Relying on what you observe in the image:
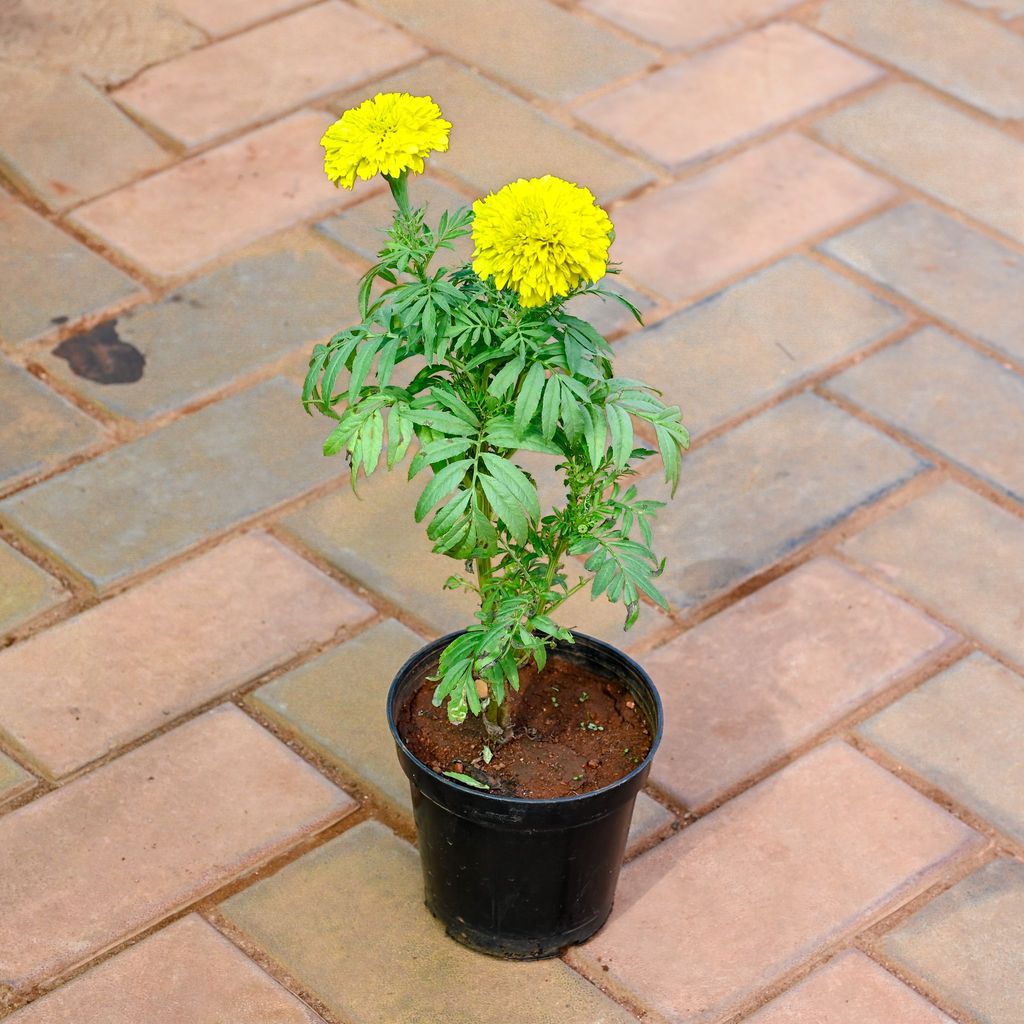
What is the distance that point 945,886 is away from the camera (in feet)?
8.09

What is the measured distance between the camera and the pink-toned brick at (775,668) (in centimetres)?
264

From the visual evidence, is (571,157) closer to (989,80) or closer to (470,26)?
(470,26)

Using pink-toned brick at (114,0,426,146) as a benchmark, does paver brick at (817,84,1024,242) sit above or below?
above

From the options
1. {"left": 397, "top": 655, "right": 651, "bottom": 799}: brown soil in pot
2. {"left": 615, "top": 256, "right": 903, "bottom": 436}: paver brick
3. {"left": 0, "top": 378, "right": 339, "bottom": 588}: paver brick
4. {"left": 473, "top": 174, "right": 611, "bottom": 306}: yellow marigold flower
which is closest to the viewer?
{"left": 473, "top": 174, "right": 611, "bottom": 306}: yellow marigold flower

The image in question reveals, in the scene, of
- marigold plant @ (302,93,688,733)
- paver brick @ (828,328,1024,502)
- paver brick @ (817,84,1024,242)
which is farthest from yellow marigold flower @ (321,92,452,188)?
paver brick @ (817,84,1024,242)

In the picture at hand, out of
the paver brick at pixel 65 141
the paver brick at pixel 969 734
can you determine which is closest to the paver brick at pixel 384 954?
the paver brick at pixel 969 734

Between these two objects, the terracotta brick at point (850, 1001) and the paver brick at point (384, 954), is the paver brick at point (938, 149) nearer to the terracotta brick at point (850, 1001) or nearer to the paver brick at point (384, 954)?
the terracotta brick at point (850, 1001)

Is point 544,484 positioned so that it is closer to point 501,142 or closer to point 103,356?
point 103,356

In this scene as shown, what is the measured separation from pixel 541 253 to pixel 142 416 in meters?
1.64

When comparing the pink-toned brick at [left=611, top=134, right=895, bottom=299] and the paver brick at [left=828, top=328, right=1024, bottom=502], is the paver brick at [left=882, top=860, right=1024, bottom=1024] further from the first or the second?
the pink-toned brick at [left=611, top=134, right=895, bottom=299]

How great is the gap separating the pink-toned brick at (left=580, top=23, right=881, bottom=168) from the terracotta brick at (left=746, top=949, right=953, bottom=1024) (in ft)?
7.22

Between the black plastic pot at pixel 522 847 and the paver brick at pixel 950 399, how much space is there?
1.22 m

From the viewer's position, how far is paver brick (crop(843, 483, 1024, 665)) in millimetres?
2895

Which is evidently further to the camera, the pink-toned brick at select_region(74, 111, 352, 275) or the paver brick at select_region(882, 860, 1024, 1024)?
the pink-toned brick at select_region(74, 111, 352, 275)
